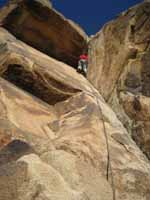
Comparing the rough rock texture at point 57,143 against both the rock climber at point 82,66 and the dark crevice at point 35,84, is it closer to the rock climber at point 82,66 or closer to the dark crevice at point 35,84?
the dark crevice at point 35,84

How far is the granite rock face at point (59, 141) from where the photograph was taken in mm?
7098

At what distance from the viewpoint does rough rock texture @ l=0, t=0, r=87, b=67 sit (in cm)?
1586

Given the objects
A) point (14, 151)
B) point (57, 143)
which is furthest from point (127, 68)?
point (14, 151)

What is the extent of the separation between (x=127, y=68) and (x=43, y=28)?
4.53m

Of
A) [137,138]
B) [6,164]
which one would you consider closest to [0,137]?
[6,164]

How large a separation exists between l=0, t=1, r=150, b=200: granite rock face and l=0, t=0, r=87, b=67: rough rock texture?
2993 mm

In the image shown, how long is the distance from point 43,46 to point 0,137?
834 cm

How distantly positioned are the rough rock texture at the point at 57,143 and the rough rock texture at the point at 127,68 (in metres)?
0.77

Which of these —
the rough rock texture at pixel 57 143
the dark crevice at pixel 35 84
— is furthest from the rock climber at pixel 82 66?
the dark crevice at pixel 35 84

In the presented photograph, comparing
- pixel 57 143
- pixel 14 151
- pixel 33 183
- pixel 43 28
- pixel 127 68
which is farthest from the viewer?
pixel 43 28

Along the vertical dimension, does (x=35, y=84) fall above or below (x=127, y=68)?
below

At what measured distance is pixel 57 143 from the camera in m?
8.62

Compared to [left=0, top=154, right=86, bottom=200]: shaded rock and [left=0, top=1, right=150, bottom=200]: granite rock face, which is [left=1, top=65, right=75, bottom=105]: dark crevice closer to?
[left=0, top=1, right=150, bottom=200]: granite rock face

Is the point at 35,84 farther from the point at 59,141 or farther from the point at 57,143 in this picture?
the point at 57,143
